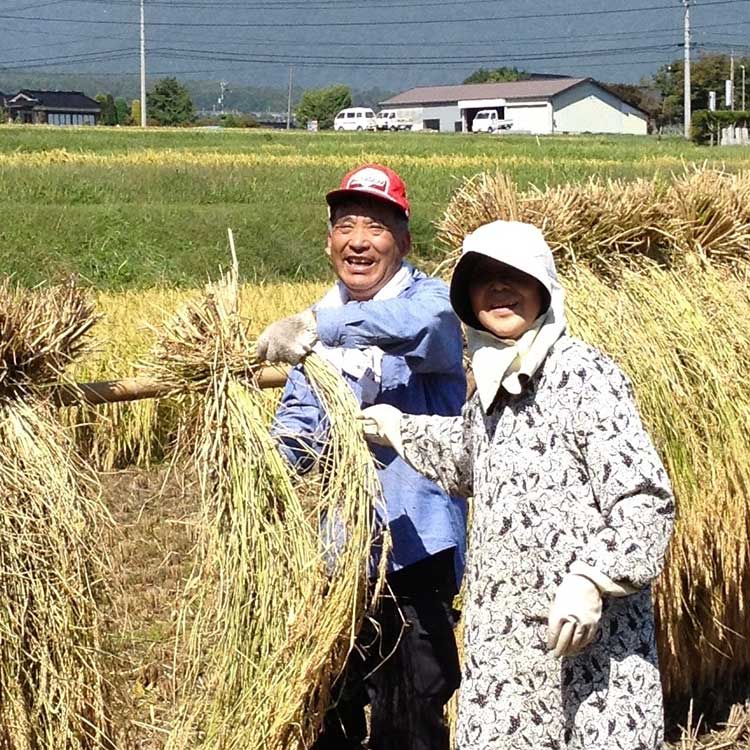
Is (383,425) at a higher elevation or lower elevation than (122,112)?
lower

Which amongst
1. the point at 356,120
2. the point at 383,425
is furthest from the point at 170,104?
the point at 383,425

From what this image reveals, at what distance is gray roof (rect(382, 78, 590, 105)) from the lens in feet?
325

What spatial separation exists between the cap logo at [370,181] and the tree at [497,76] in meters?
120

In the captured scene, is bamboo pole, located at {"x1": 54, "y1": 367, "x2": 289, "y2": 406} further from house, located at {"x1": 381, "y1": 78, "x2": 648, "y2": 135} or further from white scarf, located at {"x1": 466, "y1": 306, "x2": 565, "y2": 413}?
house, located at {"x1": 381, "y1": 78, "x2": 648, "y2": 135}

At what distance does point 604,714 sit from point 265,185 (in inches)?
977

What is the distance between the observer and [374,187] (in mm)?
3229

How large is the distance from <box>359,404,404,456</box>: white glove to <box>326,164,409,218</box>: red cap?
0.49 m

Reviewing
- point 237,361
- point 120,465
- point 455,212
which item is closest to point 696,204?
point 455,212

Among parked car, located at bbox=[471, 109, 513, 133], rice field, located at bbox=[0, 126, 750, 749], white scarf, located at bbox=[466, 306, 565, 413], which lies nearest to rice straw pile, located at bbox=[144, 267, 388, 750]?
rice field, located at bbox=[0, 126, 750, 749]

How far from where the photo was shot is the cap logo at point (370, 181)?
323 cm

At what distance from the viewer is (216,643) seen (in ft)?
10.2

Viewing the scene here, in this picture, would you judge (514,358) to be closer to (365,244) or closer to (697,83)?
(365,244)

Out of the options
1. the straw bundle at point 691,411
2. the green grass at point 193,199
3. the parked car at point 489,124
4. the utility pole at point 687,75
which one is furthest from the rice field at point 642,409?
the parked car at point 489,124

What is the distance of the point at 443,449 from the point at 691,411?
75.1 inches
